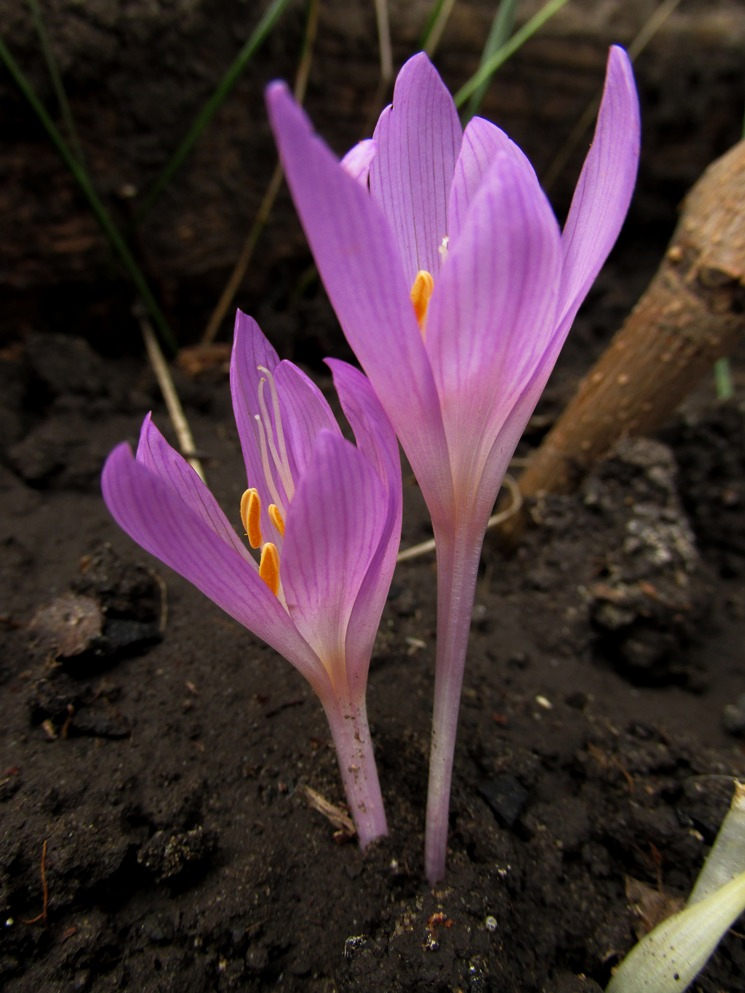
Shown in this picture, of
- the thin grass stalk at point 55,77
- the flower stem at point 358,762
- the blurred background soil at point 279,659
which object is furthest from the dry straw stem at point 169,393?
the flower stem at point 358,762

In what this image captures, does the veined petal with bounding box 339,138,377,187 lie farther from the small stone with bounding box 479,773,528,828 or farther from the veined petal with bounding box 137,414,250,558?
the small stone with bounding box 479,773,528,828

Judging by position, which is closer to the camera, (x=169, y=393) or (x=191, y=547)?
(x=191, y=547)

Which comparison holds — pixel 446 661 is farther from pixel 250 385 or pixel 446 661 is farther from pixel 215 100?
pixel 215 100

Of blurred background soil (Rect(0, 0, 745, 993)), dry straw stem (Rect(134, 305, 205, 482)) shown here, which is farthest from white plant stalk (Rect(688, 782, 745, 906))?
dry straw stem (Rect(134, 305, 205, 482))

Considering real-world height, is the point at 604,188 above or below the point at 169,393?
above

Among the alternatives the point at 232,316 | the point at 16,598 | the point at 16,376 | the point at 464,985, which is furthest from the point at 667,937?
the point at 232,316

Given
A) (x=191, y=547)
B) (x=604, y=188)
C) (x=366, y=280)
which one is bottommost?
(x=191, y=547)

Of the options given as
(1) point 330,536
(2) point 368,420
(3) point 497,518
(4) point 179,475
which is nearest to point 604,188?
(2) point 368,420
